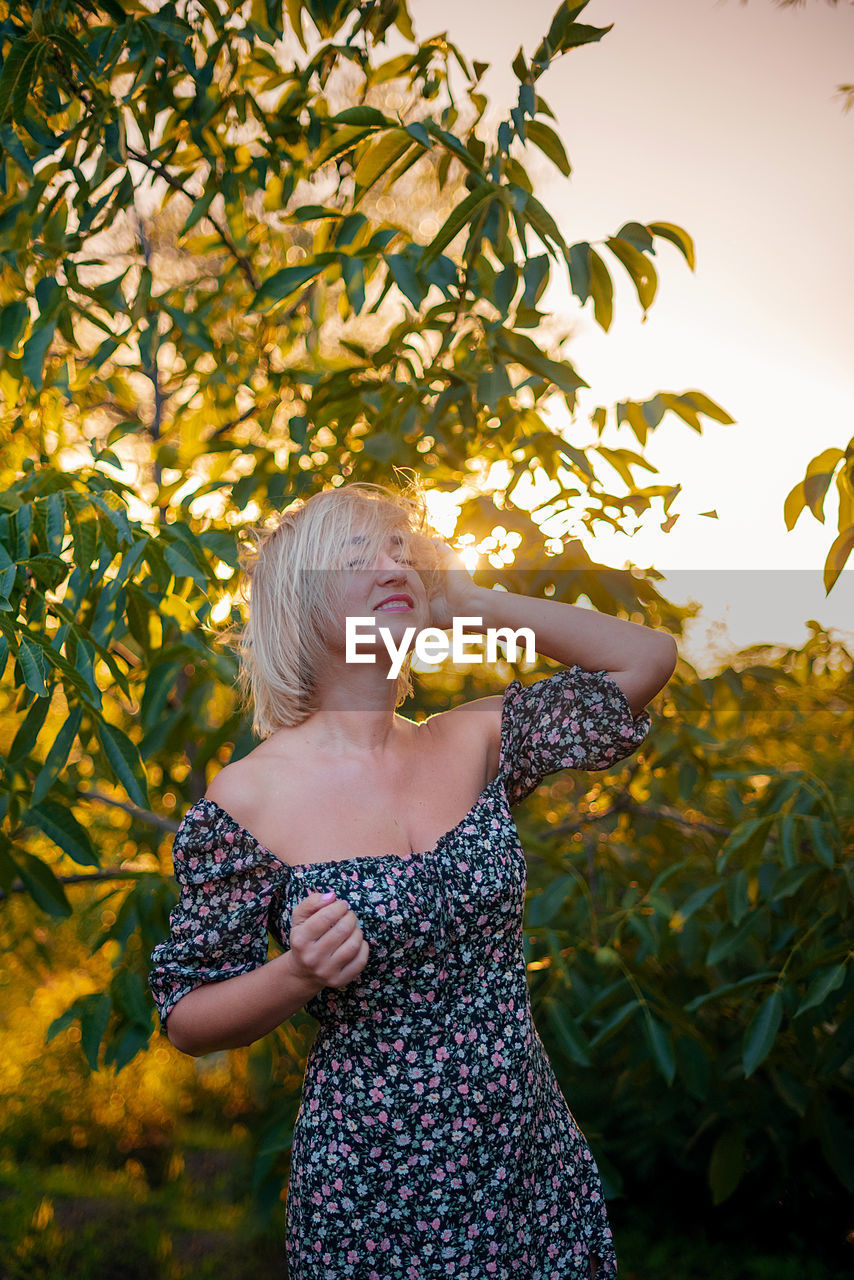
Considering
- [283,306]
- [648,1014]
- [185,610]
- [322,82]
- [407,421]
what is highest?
[322,82]

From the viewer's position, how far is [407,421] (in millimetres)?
1732

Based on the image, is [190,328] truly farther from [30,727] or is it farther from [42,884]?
[42,884]

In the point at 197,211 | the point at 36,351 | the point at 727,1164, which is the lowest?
the point at 727,1164

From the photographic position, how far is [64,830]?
1.50 m

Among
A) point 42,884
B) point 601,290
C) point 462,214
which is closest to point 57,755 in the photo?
point 42,884

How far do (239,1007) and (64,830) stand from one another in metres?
0.49

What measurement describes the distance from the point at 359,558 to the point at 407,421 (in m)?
0.44

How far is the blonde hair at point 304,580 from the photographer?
1.40m

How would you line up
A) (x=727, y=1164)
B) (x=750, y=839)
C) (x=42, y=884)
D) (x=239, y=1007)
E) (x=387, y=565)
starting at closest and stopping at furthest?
(x=239, y=1007) → (x=387, y=565) → (x=42, y=884) → (x=750, y=839) → (x=727, y=1164)

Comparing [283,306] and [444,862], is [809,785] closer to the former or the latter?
[444,862]

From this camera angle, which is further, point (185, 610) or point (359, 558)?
point (185, 610)

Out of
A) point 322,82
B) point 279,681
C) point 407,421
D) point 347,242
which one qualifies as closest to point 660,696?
point 407,421

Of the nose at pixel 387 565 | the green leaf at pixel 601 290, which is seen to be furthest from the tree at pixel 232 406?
the nose at pixel 387 565

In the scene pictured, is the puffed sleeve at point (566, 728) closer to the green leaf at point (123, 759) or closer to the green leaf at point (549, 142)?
the green leaf at point (123, 759)
